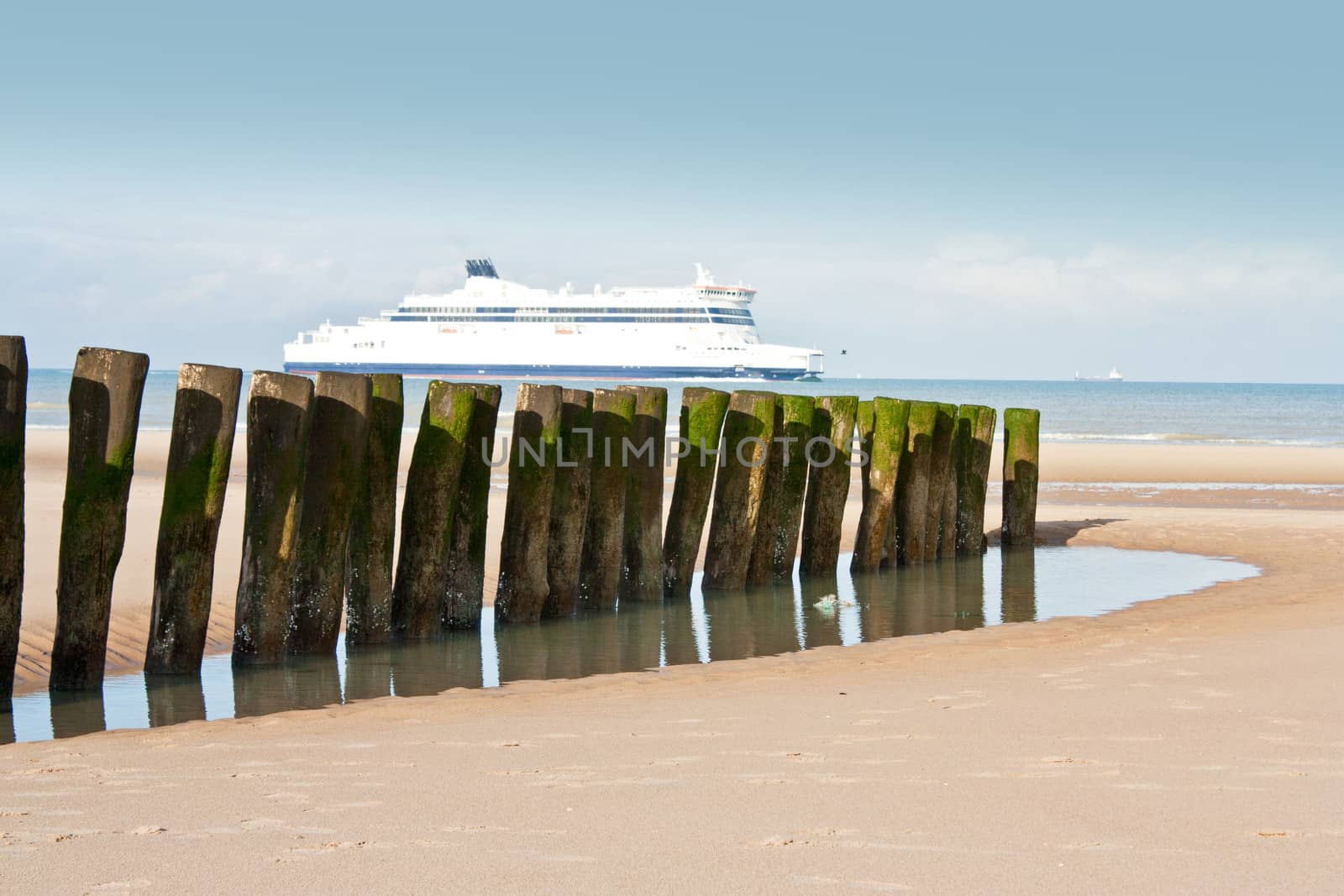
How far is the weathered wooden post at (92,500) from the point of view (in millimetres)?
5004

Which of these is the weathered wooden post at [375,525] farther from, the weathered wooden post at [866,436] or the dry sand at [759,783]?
the weathered wooden post at [866,436]

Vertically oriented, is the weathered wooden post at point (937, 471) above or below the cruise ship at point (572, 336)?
below

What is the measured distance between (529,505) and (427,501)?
60cm

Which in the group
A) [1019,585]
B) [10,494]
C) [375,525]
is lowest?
[1019,585]

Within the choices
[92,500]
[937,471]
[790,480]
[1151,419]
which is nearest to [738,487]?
[790,480]

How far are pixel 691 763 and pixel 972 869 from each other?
1145 millimetres

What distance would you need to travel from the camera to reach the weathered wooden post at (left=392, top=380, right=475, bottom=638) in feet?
20.6

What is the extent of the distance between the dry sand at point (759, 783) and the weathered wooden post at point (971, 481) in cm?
448

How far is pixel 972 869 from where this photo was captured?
105 inches

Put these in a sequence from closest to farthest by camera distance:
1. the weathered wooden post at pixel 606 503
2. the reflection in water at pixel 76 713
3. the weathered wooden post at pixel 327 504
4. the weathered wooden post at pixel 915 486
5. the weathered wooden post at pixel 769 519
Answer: the reflection in water at pixel 76 713 → the weathered wooden post at pixel 327 504 → the weathered wooden post at pixel 606 503 → the weathered wooden post at pixel 769 519 → the weathered wooden post at pixel 915 486

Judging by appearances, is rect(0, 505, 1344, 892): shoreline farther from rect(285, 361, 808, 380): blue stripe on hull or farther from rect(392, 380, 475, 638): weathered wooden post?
rect(285, 361, 808, 380): blue stripe on hull

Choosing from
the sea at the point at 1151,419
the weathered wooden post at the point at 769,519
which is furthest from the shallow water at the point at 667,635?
the sea at the point at 1151,419

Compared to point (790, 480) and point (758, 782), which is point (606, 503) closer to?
point (790, 480)

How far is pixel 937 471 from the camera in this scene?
32.2 ft
